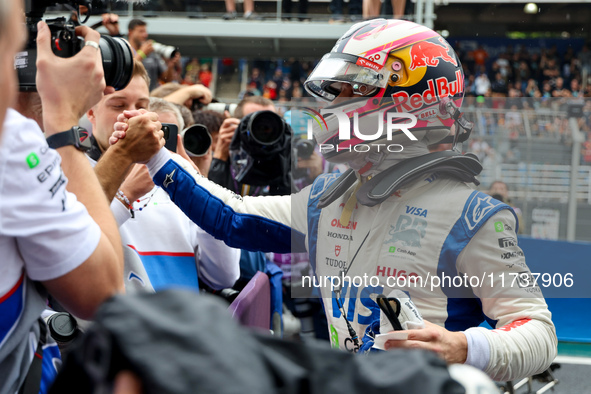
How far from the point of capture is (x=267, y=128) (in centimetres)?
329

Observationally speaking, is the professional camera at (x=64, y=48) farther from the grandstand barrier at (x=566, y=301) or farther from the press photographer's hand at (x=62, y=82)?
the grandstand barrier at (x=566, y=301)

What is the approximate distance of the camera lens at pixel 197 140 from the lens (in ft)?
10.7

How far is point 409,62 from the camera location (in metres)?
2.10

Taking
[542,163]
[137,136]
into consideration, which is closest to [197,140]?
[137,136]

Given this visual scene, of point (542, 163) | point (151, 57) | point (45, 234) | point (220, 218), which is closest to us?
point (45, 234)

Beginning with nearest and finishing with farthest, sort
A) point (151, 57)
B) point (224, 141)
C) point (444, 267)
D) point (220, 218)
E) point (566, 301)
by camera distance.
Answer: point (444, 267), point (566, 301), point (220, 218), point (224, 141), point (151, 57)

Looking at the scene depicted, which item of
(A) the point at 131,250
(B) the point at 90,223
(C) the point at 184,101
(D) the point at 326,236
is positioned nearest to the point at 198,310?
(B) the point at 90,223

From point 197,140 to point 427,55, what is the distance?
4.81 feet

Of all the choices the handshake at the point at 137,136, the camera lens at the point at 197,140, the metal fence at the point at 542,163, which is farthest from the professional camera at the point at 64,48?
the metal fence at the point at 542,163

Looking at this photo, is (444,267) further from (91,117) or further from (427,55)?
(91,117)

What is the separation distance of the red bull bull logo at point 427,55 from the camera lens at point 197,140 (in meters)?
1.39

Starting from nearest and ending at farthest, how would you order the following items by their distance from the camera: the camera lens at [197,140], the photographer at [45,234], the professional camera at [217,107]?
the photographer at [45,234]
the camera lens at [197,140]
the professional camera at [217,107]

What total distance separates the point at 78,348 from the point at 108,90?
4.52ft

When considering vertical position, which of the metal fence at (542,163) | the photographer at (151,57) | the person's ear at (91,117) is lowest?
the metal fence at (542,163)
